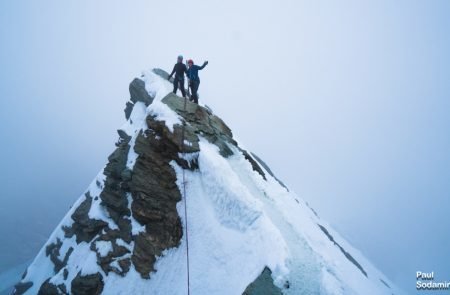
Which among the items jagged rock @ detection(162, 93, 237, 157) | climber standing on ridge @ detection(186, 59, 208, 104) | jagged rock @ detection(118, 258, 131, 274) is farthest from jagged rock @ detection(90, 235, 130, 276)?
climber standing on ridge @ detection(186, 59, 208, 104)

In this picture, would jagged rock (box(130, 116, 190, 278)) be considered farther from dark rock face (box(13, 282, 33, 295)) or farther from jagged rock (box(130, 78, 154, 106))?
dark rock face (box(13, 282, 33, 295))

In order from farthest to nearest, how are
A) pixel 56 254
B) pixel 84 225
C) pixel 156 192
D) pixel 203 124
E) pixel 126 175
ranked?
1. pixel 56 254
2. pixel 84 225
3. pixel 203 124
4. pixel 126 175
5. pixel 156 192

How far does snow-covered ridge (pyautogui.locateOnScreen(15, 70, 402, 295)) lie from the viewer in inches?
421

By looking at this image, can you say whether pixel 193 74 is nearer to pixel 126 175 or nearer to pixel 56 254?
pixel 126 175

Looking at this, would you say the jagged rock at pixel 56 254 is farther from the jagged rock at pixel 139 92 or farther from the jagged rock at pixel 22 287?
the jagged rock at pixel 139 92

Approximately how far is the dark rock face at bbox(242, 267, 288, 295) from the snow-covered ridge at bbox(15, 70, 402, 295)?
0.09m

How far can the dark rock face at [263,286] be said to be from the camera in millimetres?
9172

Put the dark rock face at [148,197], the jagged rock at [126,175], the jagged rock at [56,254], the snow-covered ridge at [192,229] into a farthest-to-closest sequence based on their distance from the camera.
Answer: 1. the jagged rock at [56,254]
2. the jagged rock at [126,175]
3. the dark rock face at [148,197]
4. the snow-covered ridge at [192,229]

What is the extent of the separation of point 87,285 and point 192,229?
8222 millimetres

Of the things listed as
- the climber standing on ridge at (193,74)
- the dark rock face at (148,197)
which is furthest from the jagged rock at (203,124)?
the climber standing on ridge at (193,74)

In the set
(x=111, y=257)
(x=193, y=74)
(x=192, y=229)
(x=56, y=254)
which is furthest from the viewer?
(x=56, y=254)

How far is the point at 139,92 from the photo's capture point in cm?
3309

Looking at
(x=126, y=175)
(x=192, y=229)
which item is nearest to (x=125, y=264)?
(x=192, y=229)

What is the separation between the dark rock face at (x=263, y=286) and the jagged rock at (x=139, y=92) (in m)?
24.6
